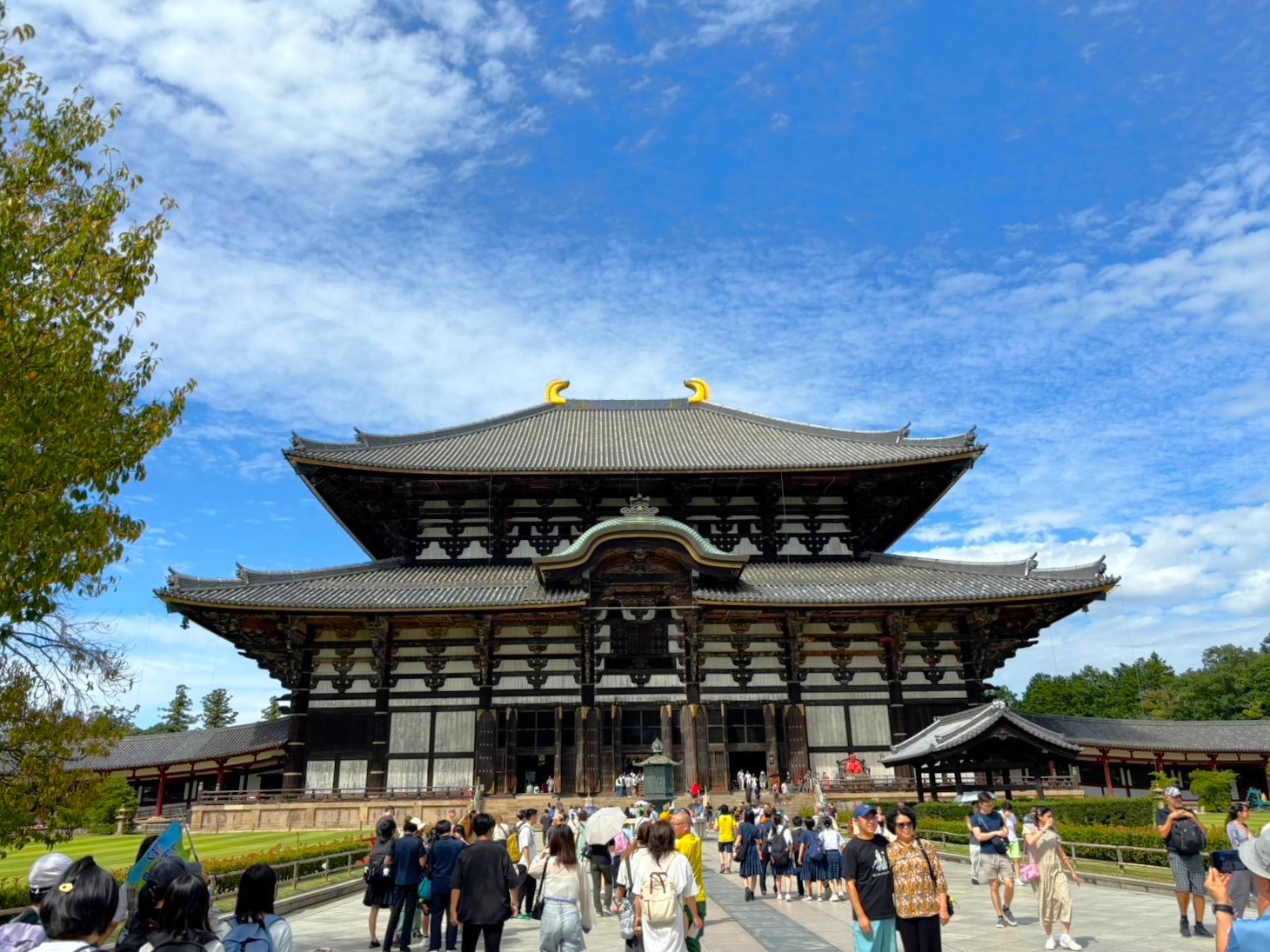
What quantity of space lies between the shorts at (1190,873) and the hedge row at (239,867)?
40.5 ft

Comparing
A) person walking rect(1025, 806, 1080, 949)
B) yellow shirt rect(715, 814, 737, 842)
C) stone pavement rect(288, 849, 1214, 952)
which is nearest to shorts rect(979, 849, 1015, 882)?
stone pavement rect(288, 849, 1214, 952)

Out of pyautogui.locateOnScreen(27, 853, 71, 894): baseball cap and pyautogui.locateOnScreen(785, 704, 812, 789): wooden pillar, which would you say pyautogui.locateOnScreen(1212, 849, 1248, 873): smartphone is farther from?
pyautogui.locateOnScreen(785, 704, 812, 789): wooden pillar

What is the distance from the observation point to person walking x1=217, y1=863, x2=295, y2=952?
4.88m

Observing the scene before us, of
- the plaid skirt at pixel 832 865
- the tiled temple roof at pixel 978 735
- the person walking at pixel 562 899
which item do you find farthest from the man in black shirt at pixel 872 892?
the tiled temple roof at pixel 978 735

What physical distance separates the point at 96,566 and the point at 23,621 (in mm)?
893

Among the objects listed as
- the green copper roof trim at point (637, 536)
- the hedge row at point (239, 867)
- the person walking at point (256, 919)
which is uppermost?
the green copper roof trim at point (637, 536)

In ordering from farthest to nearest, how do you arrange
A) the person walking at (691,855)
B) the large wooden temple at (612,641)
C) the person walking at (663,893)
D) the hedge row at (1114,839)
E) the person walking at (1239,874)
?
the large wooden temple at (612,641) → the hedge row at (1114,839) → the person walking at (1239,874) → the person walking at (691,855) → the person walking at (663,893)

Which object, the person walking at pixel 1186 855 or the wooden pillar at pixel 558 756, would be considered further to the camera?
the wooden pillar at pixel 558 756

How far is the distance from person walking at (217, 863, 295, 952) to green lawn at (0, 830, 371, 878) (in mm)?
18751

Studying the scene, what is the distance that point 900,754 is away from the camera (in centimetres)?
2333

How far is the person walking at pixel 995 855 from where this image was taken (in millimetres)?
12477

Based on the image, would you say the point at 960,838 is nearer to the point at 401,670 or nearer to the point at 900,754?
the point at 900,754

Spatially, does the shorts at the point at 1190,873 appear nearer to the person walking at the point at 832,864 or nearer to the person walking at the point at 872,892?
the person walking at the point at 832,864

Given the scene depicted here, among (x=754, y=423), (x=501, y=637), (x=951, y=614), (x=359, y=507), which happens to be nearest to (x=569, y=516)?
(x=501, y=637)
